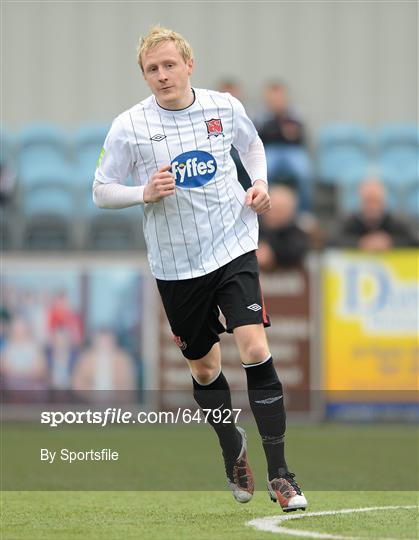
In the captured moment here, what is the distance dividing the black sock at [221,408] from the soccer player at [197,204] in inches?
11.1

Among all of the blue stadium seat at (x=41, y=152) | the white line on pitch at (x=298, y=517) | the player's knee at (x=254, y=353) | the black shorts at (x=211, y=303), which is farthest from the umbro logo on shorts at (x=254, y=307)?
the blue stadium seat at (x=41, y=152)

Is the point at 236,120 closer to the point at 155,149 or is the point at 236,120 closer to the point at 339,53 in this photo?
the point at 155,149

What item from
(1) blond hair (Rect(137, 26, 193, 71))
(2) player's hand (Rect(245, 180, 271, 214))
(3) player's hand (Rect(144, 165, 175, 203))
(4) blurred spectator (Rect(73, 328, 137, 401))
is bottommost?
(4) blurred spectator (Rect(73, 328, 137, 401))

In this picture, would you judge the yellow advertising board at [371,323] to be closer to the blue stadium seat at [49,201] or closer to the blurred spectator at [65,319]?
the blurred spectator at [65,319]

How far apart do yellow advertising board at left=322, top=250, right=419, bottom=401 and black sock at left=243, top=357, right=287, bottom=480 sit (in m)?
6.16

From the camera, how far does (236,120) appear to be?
251 inches

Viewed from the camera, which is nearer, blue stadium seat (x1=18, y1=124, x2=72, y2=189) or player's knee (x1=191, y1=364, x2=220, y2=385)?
player's knee (x1=191, y1=364, x2=220, y2=385)

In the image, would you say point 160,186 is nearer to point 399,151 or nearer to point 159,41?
point 159,41

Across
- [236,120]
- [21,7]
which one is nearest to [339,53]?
[21,7]

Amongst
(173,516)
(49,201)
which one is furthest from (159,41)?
(49,201)

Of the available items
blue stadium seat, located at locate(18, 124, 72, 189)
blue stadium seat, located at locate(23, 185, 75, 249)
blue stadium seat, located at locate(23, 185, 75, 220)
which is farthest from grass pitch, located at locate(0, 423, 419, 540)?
blue stadium seat, located at locate(18, 124, 72, 189)

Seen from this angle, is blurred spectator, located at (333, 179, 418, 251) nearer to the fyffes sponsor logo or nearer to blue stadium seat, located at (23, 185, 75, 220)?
blue stadium seat, located at (23, 185, 75, 220)

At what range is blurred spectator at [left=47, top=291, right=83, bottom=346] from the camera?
12.2m

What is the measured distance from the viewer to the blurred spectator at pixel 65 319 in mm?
12227
